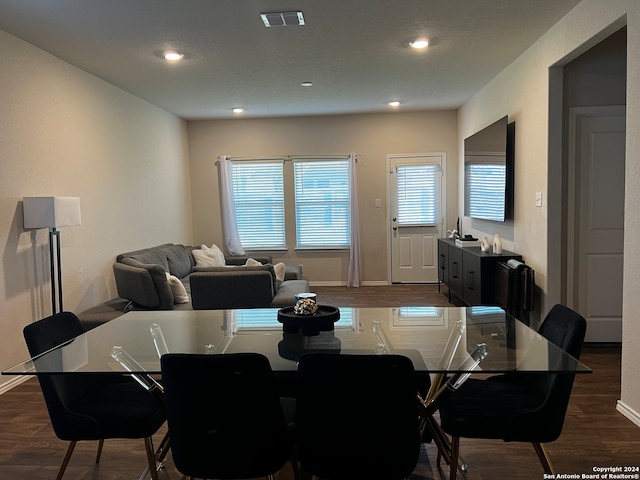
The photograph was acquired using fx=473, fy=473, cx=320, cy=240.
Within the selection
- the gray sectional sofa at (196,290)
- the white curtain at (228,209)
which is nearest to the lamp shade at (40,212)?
the gray sectional sofa at (196,290)

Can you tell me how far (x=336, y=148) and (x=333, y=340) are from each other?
553 cm

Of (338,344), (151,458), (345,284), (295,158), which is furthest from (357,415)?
(295,158)

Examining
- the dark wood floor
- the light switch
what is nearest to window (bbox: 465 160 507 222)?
the light switch

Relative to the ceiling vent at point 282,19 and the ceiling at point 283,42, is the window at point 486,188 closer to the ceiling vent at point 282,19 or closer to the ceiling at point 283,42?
the ceiling at point 283,42

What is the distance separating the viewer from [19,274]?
3.64 meters

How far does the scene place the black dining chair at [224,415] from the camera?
1563 millimetres

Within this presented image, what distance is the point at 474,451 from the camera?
249cm

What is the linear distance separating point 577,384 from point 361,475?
2436 mm

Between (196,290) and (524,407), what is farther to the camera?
(196,290)

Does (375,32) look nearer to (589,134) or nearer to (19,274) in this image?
(589,134)

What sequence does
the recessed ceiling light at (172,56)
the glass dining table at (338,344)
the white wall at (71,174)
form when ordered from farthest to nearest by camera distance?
the recessed ceiling light at (172,56) → the white wall at (71,174) → the glass dining table at (338,344)

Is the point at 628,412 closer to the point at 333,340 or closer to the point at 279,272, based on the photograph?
the point at 333,340

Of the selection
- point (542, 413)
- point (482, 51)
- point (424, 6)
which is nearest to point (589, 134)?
point (482, 51)

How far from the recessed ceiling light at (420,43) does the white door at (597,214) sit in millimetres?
1356
